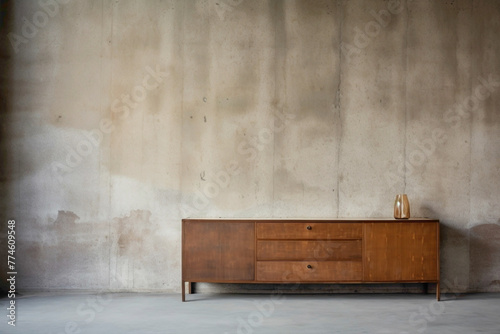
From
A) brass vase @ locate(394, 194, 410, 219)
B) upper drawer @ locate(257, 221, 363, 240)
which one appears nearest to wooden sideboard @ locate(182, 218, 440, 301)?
upper drawer @ locate(257, 221, 363, 240)

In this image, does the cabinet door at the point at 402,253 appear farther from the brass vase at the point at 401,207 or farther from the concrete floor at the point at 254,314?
the concrete floor at the point at 254,314

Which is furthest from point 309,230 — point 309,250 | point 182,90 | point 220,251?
point 182,90

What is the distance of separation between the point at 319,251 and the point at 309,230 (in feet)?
0.70

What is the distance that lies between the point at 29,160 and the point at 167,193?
4.71ft

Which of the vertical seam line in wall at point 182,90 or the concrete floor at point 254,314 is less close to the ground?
the vertical seam line in wall at point 182,90

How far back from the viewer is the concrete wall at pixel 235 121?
5.12m

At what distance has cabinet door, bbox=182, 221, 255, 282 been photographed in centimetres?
464

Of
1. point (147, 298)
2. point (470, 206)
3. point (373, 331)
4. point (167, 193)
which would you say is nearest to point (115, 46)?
point (167, 193)

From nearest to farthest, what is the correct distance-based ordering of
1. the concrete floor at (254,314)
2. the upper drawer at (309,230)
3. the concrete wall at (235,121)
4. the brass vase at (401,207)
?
1. the concrete floor at (254,314)
2. the upper drawer at (309,230)
3. the brass vase at (401,207)
4. the concrete wall at (235,121)

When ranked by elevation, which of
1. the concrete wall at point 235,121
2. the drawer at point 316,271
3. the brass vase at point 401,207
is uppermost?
the concrete wall at point 235,121

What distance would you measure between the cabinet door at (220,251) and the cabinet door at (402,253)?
1.08m

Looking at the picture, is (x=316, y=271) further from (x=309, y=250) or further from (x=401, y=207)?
(x=401, y=207)

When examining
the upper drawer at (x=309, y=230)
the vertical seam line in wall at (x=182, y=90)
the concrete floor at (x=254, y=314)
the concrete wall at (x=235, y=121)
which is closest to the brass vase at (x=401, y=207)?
the concrete wall at (x=235, y=121)

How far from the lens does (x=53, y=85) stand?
16.9 feet
